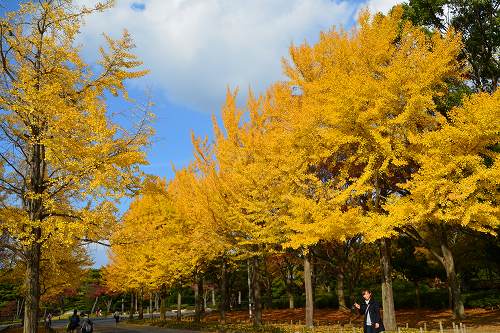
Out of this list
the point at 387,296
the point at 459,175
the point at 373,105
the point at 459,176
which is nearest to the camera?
the point at 459,175

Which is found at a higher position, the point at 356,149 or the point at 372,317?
the point at 356,149

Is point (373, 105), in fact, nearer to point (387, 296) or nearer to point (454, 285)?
point (387, 296)

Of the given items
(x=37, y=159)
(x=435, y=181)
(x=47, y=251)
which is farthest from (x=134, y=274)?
(x=435, y=181)

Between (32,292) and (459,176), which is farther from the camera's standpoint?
(459,176)

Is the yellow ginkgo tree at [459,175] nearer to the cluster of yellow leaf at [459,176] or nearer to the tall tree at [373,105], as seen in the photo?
the cluster of yellow leaf at [459,176]

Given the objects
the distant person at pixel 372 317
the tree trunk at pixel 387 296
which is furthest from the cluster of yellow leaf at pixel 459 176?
the tree trunk at pixel 387 296

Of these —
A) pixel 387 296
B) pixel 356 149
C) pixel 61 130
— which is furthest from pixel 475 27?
pixel 61 130

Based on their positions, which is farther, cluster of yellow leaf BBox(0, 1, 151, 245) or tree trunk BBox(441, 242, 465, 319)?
tree trunk BBox(441, 242, 465, 319)

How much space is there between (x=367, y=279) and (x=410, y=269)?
11.6 m

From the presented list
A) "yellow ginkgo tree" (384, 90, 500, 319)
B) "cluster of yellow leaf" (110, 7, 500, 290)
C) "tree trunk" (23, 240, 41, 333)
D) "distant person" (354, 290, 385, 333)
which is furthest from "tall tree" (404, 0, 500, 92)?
"tree trunk" (23, 240, 41, 333)

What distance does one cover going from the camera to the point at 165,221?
25.3 meters

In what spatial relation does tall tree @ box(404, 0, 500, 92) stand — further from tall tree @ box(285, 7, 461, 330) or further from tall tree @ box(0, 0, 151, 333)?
tall tree @ box(0, 0, 151, 333)

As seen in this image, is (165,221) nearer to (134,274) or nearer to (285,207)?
(134,274)

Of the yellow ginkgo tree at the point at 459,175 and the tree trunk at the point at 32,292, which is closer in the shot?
the tree trunk at the point at 32,292
